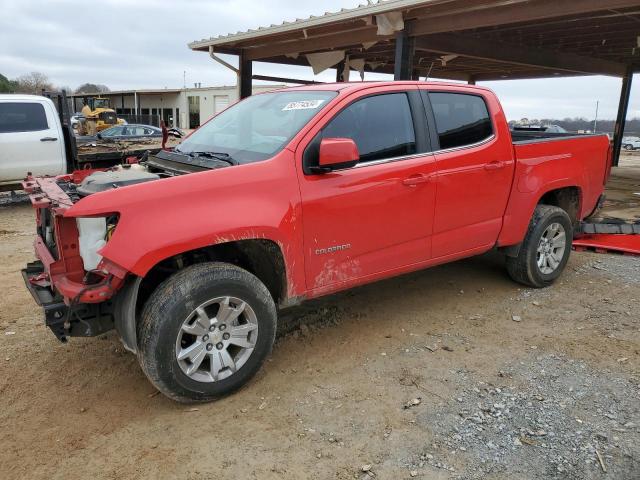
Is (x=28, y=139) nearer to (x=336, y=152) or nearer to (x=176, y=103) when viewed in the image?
(x=336, y=152)

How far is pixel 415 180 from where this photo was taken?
3.92m

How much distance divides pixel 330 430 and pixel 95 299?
1507 millimetres

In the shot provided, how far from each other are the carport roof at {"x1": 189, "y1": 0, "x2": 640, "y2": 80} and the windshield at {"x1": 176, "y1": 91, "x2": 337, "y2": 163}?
4.94 meters

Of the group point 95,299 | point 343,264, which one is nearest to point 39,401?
point 95,299

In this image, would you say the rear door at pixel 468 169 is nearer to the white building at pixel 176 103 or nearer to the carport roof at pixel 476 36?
the carport roof at pixel 476 36

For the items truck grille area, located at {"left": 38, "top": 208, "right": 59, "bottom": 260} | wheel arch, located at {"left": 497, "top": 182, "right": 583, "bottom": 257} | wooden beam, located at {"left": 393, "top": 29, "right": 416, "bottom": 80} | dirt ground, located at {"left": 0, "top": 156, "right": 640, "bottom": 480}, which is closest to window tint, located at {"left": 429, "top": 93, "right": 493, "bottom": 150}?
wheel arch, located at {"left": 497, "top": 182, "right": 583, "bottom": 257}

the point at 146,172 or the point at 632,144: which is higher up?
the point at 146,172

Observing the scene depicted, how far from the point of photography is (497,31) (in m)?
11.2

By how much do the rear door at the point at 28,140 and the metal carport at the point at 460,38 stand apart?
4.82m

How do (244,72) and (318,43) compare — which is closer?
(318,43)

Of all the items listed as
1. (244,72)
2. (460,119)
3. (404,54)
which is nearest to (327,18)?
(404,54)

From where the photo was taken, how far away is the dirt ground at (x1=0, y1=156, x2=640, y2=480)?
270 centimetres

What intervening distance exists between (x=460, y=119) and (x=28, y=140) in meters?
7.68

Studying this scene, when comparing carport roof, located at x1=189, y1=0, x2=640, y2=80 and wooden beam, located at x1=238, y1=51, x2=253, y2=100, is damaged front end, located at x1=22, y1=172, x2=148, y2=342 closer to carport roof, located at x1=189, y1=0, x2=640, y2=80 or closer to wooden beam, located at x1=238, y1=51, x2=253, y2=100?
carport roof, located at x1=189, y1=0, x2=640, y2=80
